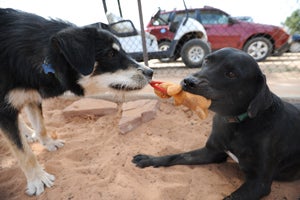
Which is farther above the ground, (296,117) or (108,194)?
(296,117)

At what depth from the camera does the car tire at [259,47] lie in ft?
32.4

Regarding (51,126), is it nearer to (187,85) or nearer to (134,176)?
(134,176)

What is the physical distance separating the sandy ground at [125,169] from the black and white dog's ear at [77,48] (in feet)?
3.44

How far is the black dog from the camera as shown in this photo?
2.01 meters

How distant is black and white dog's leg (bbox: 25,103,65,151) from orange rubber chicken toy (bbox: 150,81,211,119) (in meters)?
1.41

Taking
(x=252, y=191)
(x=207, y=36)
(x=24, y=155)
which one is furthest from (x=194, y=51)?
(x=24, y=155)

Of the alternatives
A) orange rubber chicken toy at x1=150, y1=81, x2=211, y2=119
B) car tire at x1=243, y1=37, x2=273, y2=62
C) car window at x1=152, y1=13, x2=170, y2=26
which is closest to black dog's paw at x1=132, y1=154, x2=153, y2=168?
orange rubber chicken toy at x1=150, y1=81, x2=211, y2=119

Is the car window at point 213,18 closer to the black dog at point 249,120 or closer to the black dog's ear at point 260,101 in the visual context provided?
the black dog at point 249,120

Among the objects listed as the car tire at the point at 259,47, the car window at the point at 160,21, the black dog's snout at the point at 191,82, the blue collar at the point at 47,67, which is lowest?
the car tire at the point at 259,47

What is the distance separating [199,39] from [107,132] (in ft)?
19.3

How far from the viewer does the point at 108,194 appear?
2207mm

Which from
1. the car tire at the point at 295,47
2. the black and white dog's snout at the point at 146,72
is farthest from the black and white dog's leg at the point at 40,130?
the car tire at the point at 295,47

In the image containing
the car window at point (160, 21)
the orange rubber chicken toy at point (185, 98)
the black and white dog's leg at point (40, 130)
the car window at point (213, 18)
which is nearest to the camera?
the orange rubber chicken toy at point (185, 98)

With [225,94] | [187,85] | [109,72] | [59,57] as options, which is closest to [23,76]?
[59,57]
